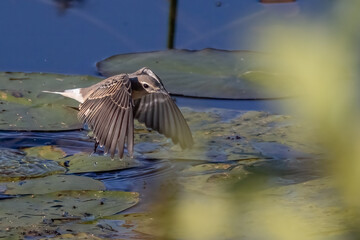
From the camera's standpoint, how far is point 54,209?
4.13 meters

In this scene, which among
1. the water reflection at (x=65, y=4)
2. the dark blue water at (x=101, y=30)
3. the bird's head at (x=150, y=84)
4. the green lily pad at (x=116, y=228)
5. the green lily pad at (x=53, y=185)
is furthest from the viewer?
the water reflection at (x=65, y=4)

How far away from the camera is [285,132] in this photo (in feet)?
18.1

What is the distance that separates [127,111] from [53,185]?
71cm

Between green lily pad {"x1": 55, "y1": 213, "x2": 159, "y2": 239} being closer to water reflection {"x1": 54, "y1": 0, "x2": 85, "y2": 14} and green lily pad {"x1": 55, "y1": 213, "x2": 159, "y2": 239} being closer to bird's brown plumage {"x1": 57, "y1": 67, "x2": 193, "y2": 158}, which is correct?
bird's brown plumage {"x1": 57, "y1": 67, "x2": 193, "y2": 158}

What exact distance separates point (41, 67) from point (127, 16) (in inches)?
62.2

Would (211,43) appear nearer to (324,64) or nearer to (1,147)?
(1,147)

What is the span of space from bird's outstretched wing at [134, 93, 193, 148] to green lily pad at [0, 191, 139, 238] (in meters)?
0.47

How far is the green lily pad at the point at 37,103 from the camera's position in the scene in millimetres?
5434

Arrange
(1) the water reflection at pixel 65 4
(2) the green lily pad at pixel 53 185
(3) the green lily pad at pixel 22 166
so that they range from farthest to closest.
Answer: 1. (1) the water reflection at pixel 65 4
2. (3) the green lily pad at pixel 22 166
3. (2) the green lily pad at pixel 53 185

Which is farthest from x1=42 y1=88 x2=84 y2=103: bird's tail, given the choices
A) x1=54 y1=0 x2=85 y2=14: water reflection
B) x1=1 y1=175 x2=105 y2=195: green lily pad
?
x1=54 y1=0 x2=85 y2=14: water reflection

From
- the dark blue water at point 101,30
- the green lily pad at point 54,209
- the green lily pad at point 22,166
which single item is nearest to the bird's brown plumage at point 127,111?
the green lily pad at point 54,209

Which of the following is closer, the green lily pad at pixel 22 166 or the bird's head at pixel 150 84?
the green lily pad at pixel 22 166

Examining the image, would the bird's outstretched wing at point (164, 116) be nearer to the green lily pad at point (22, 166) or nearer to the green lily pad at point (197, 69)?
A: the green lily pad at point (22, 166)

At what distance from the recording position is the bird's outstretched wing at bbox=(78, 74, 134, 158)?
152 inches
